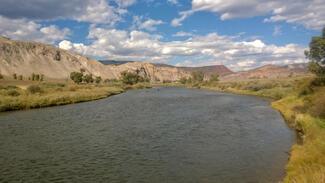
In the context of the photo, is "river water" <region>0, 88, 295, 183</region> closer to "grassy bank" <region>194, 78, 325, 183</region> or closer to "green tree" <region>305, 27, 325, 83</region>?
"grassy bank" <region>194, 78, 325, 183</region>

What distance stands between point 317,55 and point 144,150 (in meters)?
39.2

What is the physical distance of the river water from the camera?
58.7ft

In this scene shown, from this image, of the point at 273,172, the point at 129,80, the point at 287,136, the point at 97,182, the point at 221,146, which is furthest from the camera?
the point at 129,80

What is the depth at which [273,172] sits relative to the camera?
59.1 feet

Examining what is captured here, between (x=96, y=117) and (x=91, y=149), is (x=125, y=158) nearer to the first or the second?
(x=91, y=149)

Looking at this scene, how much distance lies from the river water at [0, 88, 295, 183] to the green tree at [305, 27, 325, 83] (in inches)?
737

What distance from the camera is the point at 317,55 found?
51.4 meters

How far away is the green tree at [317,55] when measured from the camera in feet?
166

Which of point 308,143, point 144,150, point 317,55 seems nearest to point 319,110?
point 308,143

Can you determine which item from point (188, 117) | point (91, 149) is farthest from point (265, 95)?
point (91, 149)

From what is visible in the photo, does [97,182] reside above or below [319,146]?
below

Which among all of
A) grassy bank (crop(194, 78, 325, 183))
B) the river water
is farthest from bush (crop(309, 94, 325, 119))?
the river water

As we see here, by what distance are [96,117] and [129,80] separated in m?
132

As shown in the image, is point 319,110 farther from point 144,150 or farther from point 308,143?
point 144,150
